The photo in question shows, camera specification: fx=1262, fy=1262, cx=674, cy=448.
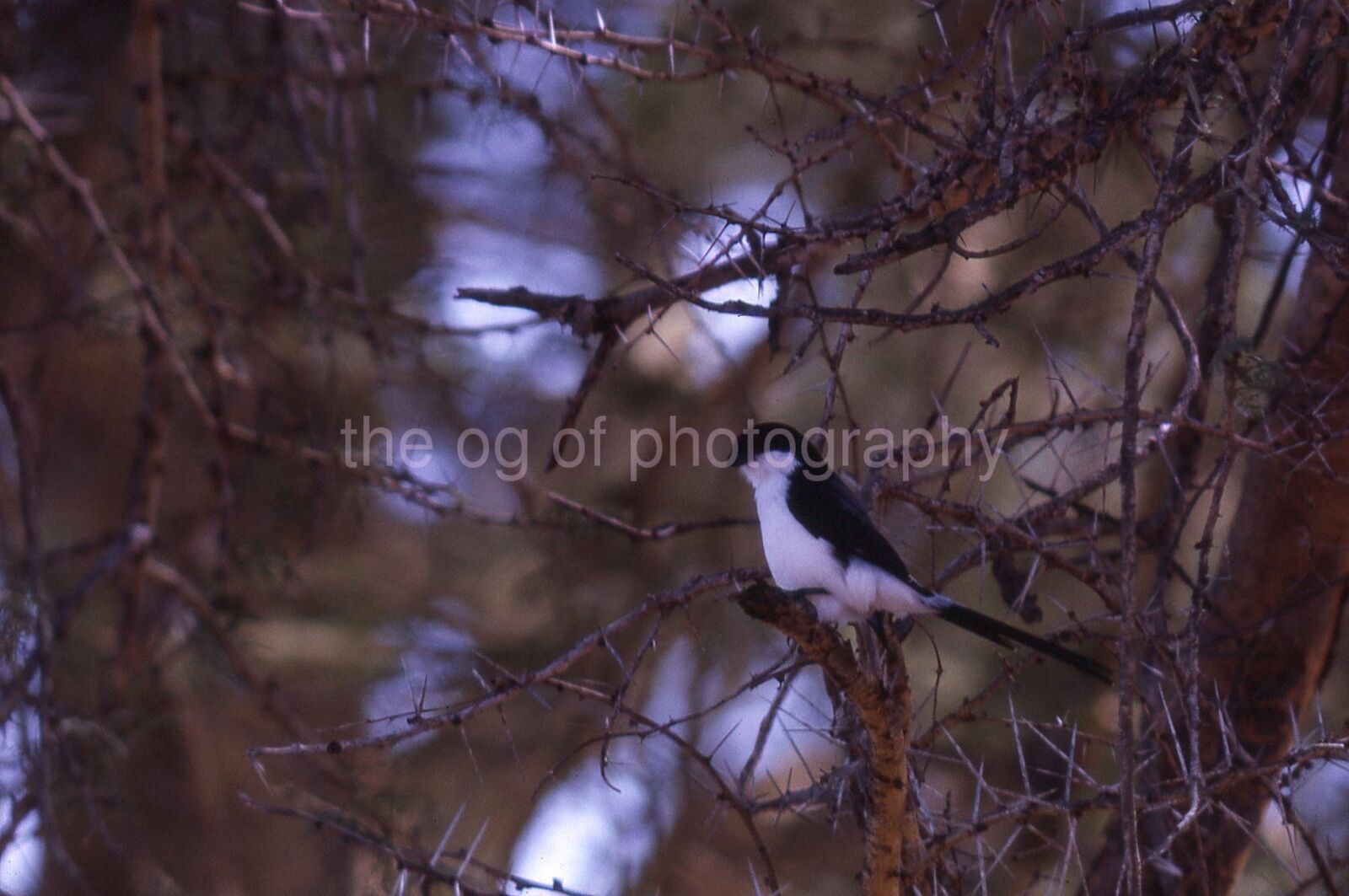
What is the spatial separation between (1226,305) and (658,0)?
5.86 meters

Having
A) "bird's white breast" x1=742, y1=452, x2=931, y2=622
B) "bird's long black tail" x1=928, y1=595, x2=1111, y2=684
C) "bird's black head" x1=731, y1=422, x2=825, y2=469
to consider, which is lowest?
"bird's long black tail" x1=928, y1=595, x2=1111, y2=684

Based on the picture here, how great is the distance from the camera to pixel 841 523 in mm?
3654

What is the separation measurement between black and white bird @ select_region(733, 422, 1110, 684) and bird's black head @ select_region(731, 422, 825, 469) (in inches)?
2.9

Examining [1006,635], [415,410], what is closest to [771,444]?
[1006,635]

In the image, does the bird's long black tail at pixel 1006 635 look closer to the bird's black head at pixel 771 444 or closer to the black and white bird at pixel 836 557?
the black and white bird at pixel 836 557

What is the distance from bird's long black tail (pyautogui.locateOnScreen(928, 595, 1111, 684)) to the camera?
3.05 meters

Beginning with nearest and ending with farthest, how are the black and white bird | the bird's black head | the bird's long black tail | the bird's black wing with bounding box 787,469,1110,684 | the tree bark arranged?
1. the bird's long black tail
2. the bird's black wing with bounding box 787,469,1110,684
3. the black and white bird
4. the tree bark
5. the bird's black head

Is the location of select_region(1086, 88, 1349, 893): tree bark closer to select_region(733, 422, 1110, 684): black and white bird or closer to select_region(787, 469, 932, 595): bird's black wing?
select_region(733, 422, 1110, 684): black and white bird

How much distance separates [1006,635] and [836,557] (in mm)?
571

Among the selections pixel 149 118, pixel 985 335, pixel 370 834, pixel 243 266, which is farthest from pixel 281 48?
pixel 985 335

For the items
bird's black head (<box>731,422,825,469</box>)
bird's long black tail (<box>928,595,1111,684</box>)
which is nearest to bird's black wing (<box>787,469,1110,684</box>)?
bird's long black tail (<box>928,595,1111,684</box>)

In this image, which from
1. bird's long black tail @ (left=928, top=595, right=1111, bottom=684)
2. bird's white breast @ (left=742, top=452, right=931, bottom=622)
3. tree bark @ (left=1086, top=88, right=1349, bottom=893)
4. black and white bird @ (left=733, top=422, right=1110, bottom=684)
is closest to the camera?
bird's long black tail @ (left=928, top=595, right=1111, bottom=684)

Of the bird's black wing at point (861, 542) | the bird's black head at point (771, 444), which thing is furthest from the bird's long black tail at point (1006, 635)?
the bird's black head at point (771, 444)

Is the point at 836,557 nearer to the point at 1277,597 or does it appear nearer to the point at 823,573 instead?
the point at 823,573
